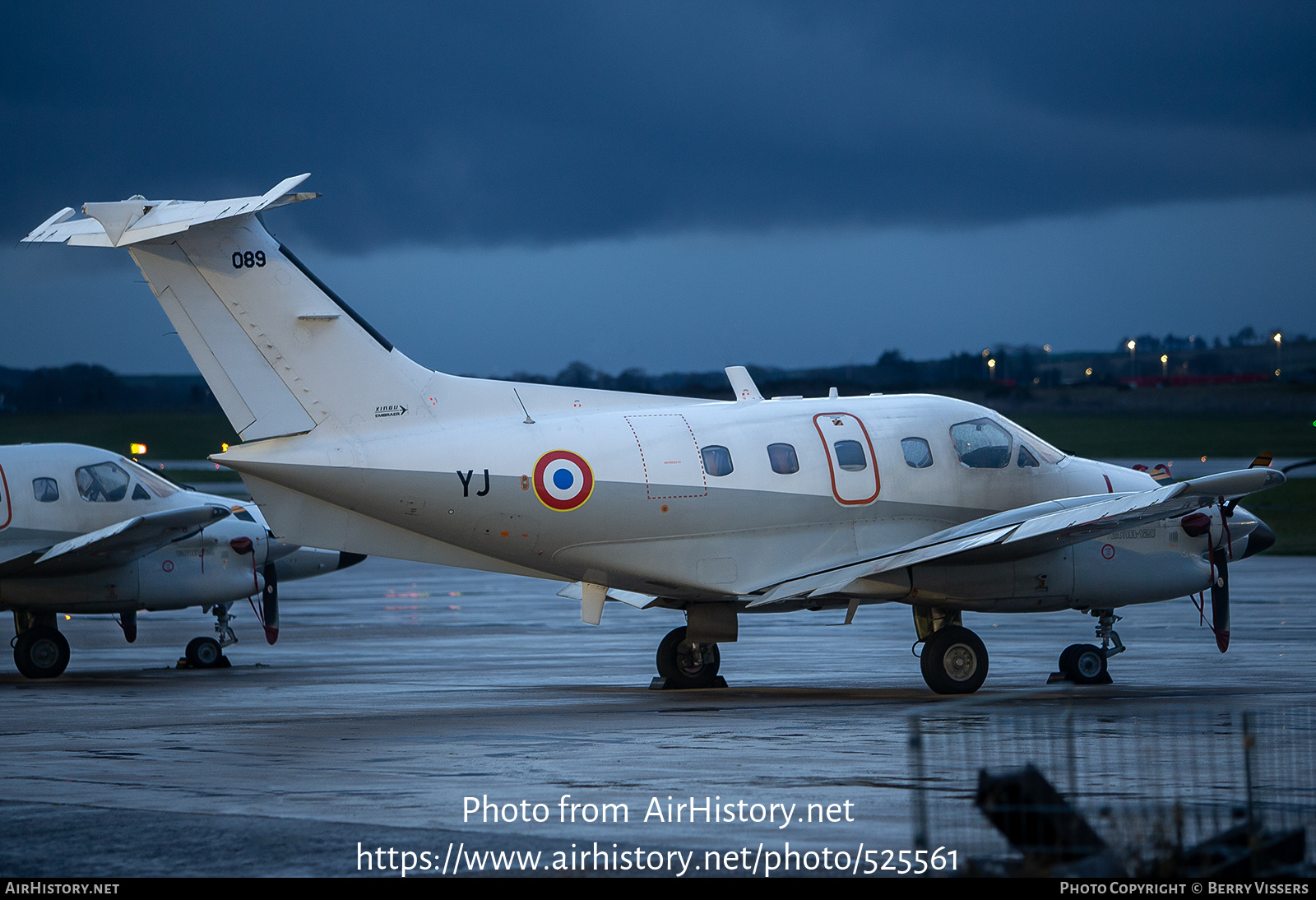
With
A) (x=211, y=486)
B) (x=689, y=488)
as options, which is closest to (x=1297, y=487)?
(x=211, y=486)

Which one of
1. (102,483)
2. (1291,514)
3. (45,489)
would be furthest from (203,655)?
(1291,514)

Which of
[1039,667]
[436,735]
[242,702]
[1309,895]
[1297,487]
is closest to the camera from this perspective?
[1309,895]

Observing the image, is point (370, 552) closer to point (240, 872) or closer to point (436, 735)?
point (436, 735)

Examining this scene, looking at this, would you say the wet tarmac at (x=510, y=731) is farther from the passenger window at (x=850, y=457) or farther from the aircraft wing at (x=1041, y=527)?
the passenger window at (x=850, y=457)

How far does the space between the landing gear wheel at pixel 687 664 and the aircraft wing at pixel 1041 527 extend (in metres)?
1.74

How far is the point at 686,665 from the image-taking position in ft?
65.2

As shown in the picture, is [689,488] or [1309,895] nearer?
[1309,895]

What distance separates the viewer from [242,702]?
1916 centimetres

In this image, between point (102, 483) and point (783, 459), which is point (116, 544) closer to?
point (102, 483)

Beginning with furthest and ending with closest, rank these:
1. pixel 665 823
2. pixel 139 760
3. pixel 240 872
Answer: pixel 139 760, pixel 665 823, pixel 240 872

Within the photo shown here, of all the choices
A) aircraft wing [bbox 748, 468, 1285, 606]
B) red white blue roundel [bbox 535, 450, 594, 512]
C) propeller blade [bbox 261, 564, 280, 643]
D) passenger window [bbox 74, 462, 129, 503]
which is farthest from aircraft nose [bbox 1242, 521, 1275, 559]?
passenger window [bbox 74, 462, 129, 503]

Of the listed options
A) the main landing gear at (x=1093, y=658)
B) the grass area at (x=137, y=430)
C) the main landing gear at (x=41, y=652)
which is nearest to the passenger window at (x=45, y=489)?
the main landing gear at (x=41, y=652)

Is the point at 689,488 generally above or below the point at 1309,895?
above

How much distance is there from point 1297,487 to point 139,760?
68.4 m
